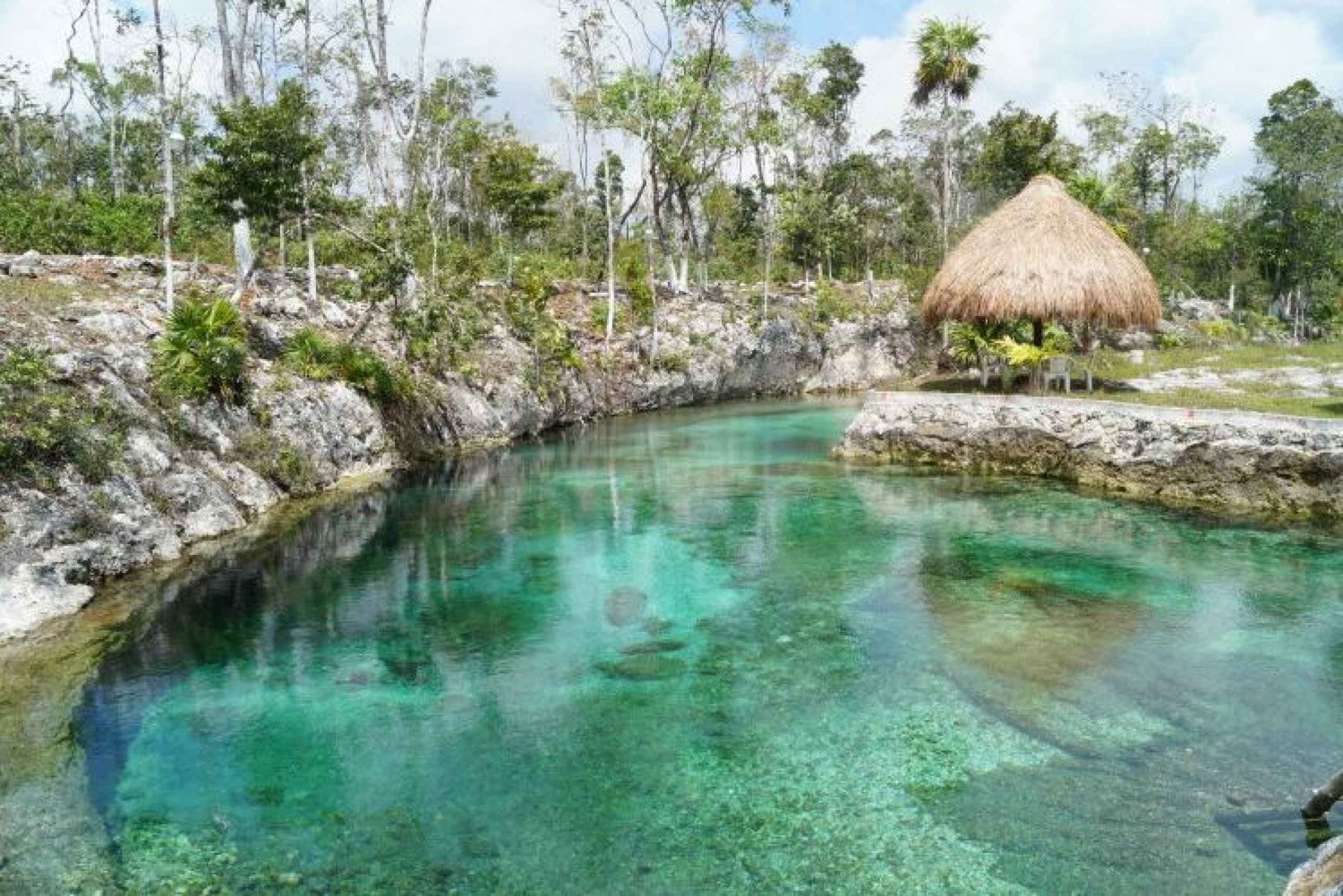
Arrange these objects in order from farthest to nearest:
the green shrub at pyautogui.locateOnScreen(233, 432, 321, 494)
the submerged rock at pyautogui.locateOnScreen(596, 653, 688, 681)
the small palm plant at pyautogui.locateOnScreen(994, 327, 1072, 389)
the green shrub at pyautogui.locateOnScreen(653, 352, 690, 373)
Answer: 1. the green shrub at pyautogui.locateOnScreen(653, 352, 690, 373)
2. the small palm plant at pyautogui.locateOnScreen(994, 327, 1072, 389)
3. the green shrub at pyautogui.locateOnScreen(233, 432, 321, 494)
4. the submerged rock at pyautogui.locateOnScreen(596, 653, 688, 681)

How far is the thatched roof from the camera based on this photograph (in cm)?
2286

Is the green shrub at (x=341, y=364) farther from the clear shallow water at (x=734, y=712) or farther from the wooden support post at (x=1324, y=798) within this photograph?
the wooden support post at (x=1324, y=798)

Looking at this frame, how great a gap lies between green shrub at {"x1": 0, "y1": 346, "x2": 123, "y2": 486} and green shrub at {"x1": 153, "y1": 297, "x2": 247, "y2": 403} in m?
2.76

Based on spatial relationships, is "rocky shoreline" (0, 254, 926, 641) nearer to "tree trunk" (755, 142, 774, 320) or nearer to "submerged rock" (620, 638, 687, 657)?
"tree trunk" (755, 142, 774, 320)

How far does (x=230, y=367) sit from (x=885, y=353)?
34262 millimetres

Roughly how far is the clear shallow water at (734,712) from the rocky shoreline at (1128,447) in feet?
5.74

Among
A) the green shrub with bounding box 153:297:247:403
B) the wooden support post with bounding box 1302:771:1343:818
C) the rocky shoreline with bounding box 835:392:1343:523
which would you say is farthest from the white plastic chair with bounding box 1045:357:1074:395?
the green shrub with bounding box 153:297:247:403

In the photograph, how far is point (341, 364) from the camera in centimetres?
2308

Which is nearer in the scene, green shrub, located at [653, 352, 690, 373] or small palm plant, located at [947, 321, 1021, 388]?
small palm plant, located at [947, 321, 1021, 388]

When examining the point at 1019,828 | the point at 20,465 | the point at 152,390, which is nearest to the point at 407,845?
the point at 1019,828

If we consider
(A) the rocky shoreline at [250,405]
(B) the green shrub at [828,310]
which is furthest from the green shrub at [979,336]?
(B) the green shrub at [828,310]

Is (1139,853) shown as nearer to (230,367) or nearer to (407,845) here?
(407,845)

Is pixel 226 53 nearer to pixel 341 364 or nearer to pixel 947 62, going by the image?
pixel 341 364

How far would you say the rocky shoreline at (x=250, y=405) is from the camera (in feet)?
43.9
